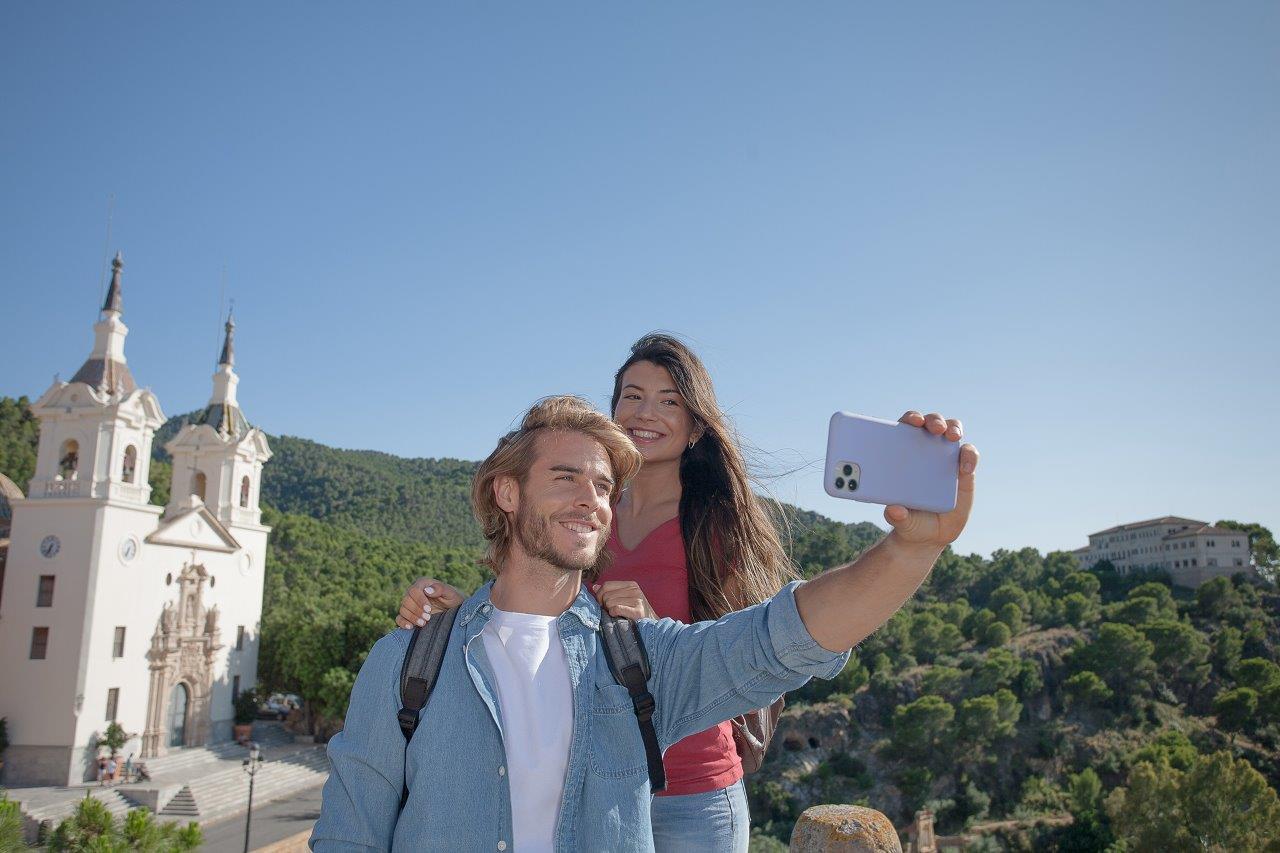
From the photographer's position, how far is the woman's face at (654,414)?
278cm

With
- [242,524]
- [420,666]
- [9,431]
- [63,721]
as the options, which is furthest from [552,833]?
[9,431]

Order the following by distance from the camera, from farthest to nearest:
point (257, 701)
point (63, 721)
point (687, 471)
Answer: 1. point (257, 701)
2. point (63, 721)
3. point (687, 471)

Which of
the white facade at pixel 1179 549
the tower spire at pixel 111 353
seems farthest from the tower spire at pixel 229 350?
the white facade at pixel 1179 549

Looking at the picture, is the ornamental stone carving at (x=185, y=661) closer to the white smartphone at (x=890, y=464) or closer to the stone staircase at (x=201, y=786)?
the stone staircase at (x=201, y=786)

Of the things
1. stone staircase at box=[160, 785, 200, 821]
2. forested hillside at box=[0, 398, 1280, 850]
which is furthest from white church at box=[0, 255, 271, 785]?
forested hillside at box=[0, 398, 1280, 850]

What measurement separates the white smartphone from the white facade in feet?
221

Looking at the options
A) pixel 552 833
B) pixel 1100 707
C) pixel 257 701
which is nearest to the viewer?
pixel 552 833

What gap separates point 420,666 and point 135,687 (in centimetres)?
2719

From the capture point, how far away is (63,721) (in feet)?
72.3

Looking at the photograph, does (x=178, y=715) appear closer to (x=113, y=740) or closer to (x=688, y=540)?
(x=113, y=740)

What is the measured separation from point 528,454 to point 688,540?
2.67 ft

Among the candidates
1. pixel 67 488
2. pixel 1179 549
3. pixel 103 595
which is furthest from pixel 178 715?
pixel 1179 549

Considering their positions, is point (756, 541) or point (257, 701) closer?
point (756, 541)

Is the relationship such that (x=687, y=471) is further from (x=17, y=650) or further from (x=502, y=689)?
(x=17, y=650)
